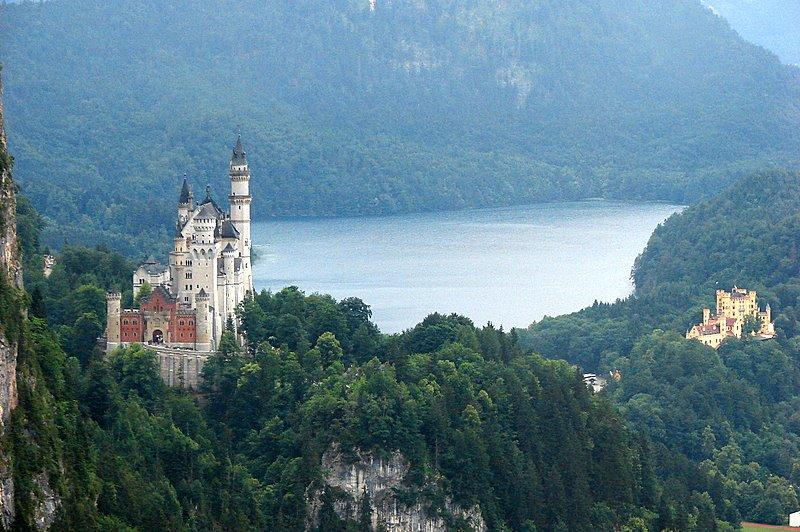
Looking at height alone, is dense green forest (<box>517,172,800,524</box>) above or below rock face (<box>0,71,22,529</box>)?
below

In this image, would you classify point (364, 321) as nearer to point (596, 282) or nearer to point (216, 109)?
point (596, 282)

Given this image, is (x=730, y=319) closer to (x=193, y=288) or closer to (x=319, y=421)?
(x=193, y=288)

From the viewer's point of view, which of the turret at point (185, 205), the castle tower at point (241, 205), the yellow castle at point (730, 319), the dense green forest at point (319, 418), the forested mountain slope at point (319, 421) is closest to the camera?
the forested mountain slope at point (319, 421)

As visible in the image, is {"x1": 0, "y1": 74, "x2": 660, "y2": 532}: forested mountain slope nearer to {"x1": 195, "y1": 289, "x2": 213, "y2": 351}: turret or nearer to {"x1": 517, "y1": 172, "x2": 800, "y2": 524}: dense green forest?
{"x1": 195, "y1": 289, "x2": 213, "y2": 351}: turret

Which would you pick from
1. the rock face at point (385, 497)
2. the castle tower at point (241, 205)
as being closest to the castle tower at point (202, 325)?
the rock face at point (385, 497)

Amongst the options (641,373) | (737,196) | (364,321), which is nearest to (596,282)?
(737,196)

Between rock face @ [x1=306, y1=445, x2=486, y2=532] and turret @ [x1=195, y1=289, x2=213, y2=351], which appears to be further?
turret @ [x1=195, y1=289, x2=213, y2=351]

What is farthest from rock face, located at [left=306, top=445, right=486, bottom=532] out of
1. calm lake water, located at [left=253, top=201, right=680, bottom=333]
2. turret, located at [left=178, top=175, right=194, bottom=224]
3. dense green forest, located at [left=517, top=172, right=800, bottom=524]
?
calm lake water, located at [left=253, top=201, right=680, bottom=333]

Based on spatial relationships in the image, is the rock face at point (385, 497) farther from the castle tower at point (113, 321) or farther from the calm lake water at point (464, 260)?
the calm lake water at point (464, 260)
